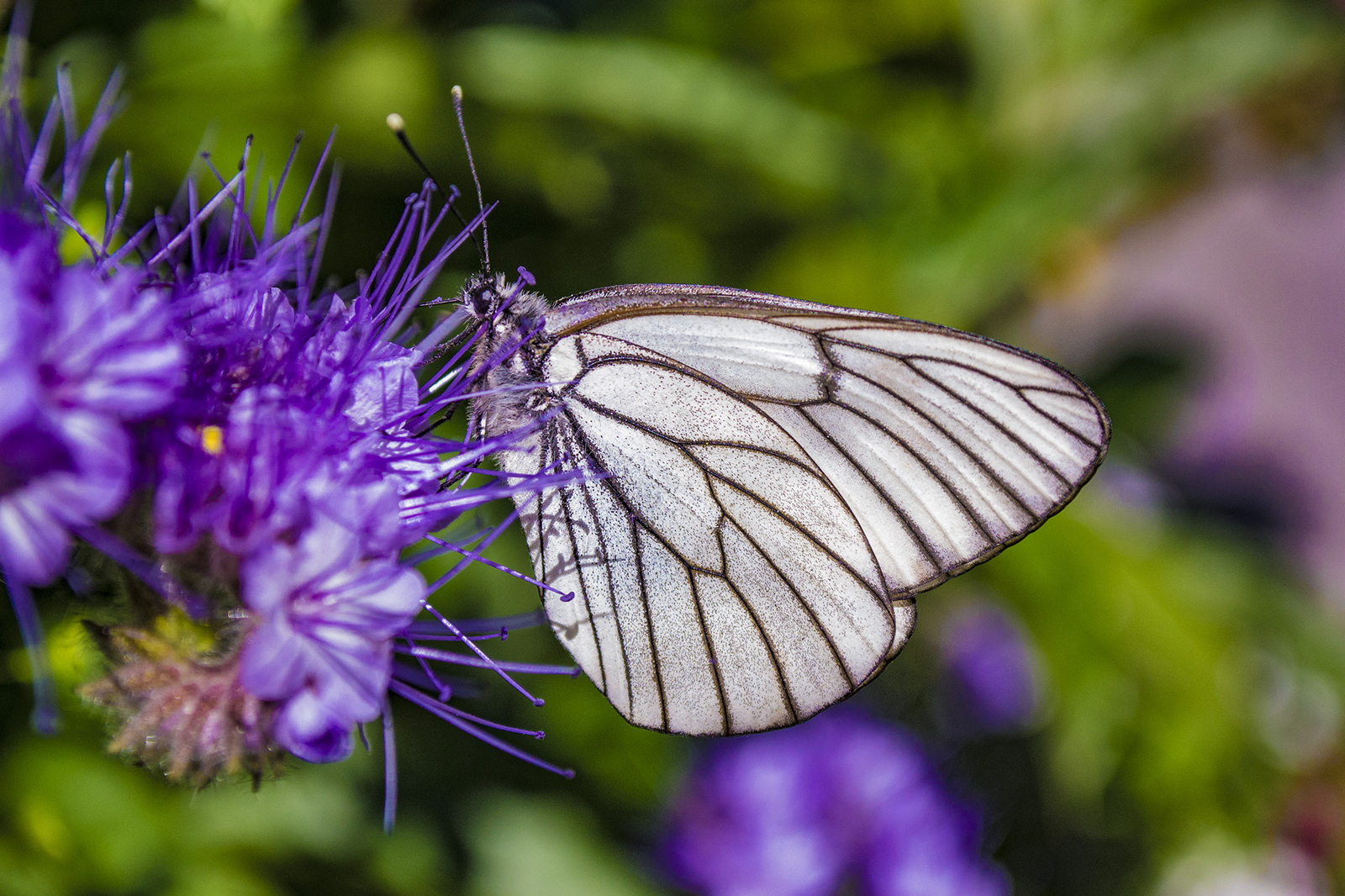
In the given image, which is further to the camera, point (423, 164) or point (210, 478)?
point (423, 164)

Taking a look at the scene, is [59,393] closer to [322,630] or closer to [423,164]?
[322,630]

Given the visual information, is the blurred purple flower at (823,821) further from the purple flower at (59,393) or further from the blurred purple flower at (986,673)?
the purple flower at (59,393)

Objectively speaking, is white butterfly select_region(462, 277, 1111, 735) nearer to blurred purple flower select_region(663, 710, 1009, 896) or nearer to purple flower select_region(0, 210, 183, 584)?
purple flower select_region(0, 210, 183, 584)

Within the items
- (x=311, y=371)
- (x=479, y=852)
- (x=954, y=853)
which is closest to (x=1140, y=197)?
(x=954, y=853)

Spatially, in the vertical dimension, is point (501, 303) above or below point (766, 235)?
below

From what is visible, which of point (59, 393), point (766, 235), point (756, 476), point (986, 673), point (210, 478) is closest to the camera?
point (59, 393)

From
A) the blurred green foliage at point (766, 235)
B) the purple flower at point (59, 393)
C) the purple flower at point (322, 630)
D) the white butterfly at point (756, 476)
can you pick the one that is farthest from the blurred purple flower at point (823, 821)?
the purple flower at point (59, 393)

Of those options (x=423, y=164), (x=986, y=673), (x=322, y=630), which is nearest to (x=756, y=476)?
(x=423, y=164)
